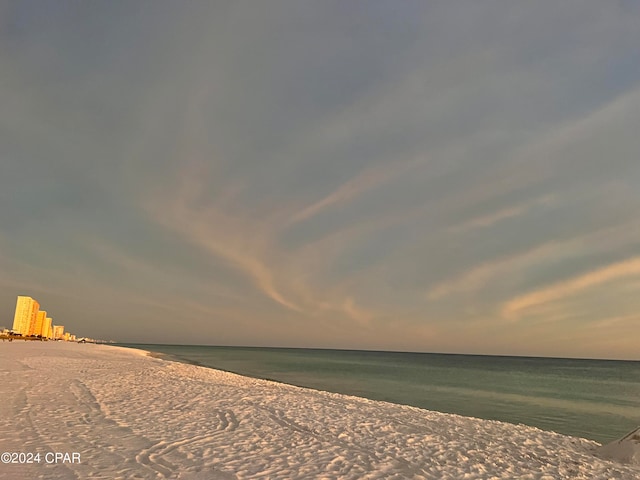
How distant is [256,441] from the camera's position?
1194cm

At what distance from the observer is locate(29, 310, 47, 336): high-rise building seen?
16688 cm

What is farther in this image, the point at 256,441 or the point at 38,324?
the point at 38,324

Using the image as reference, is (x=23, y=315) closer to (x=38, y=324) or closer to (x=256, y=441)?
(x=38, y=324)

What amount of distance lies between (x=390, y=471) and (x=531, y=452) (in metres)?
7.00

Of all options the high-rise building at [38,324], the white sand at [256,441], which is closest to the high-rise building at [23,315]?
the high-rise building at [38,324]

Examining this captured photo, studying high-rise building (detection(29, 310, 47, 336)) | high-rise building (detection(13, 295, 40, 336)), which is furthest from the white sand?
high-rise building (detection(29, 310, 47, 336))

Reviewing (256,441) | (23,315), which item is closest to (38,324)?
(23,315)

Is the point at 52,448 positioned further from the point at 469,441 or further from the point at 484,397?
the point at 484,397

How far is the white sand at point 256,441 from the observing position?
368 inches

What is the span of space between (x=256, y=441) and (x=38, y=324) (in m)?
210

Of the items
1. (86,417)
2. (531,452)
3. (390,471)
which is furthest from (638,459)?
(86,417)

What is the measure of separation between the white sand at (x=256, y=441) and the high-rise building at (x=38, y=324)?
18376 cm

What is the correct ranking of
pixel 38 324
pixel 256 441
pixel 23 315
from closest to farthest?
pixel 256 441 < pixel 23 315 < pixel 38 324

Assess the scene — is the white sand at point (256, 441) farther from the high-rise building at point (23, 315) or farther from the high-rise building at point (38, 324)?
the high-rise building at point (38, 324)
